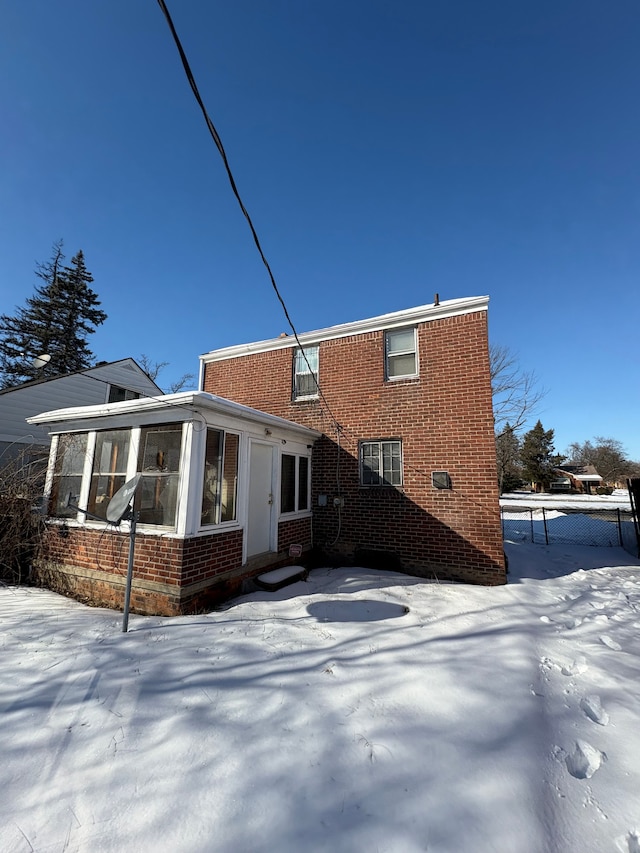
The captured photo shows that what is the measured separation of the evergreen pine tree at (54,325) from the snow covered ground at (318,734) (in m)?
25.0

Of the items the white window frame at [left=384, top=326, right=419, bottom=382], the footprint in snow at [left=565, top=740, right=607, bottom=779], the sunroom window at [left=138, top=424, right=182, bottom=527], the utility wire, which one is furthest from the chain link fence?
the utility wire

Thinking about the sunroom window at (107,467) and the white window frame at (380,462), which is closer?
the sunroom window at (107,467)

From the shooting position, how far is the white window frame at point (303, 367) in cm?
936

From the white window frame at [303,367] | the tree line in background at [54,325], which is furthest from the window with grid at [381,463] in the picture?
the tree line in background at [54,325]

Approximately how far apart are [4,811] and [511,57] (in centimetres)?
1119

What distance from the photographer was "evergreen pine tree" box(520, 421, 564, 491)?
4388 cm

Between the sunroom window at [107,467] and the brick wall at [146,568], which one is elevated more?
the sunroom window at [107,467]

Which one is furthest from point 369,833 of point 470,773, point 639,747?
point 639,747

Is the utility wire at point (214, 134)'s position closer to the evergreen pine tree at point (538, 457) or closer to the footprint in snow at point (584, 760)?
the footprint in snow at point (584, 760)

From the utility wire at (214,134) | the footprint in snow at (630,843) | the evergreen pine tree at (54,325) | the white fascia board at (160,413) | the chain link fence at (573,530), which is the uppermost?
the evergreen pine tree at (54,325)

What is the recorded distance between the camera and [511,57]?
660cm

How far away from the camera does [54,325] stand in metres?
25.6

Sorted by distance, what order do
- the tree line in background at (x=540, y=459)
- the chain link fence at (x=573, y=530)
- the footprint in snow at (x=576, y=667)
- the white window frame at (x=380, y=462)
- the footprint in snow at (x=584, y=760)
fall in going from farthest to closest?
the tree line in background at (x=540, y=459)
the chain link fence at (x=573, y=530)
the white window frame at (x=380, y=462)
the footprint in snow at (x=576, y=667)
the footprint in snow at (x=584, y=760)

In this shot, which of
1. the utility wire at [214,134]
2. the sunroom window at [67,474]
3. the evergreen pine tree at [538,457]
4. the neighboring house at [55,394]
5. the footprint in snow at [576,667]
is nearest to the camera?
the utility wire at [214,134]
